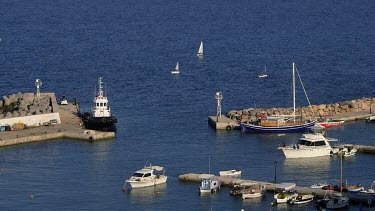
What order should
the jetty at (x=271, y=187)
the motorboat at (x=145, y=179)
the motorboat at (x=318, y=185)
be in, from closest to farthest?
the jetty at (x=271, y=187)
the motorboat at (x=318, y=185)
the motorboat at (x=145, y=179)

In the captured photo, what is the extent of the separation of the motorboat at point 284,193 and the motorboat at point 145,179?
29.9ft

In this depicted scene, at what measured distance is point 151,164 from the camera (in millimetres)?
101188

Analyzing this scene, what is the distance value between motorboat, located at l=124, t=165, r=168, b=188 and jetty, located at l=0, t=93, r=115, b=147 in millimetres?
16157

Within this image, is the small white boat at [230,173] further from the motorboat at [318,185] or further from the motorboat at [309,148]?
the motorboat at [309,148]

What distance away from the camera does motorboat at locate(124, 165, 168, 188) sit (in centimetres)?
9400

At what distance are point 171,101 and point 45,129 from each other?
67.5 feet

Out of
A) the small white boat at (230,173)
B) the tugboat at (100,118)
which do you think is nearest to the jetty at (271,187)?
the small white boat at (230,173)

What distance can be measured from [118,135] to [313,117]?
18180 mm

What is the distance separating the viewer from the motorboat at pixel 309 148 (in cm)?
10262

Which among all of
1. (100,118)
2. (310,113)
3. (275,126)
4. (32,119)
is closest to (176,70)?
(310,113)

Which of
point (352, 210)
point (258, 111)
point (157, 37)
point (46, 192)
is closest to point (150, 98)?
point (258, 111)

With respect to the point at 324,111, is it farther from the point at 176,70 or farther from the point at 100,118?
the point at 176,70

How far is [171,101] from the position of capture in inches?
5123

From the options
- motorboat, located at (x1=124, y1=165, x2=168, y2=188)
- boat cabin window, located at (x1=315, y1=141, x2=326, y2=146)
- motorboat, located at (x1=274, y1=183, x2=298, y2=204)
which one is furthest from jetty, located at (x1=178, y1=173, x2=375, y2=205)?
boat cabin window, located at (x1=315, y1=141, x2=326, y2=146)
